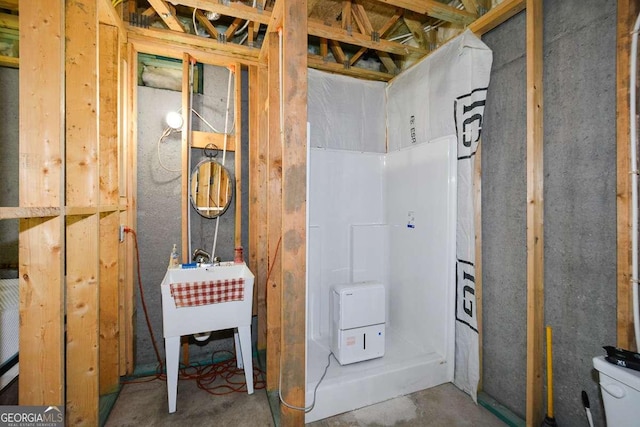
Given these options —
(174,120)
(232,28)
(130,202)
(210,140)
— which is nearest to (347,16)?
(232,28)

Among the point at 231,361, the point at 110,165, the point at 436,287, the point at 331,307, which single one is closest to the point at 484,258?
the point at 436,287

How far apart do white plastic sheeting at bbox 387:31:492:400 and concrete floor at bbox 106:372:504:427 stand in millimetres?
188

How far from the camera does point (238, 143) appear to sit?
7.90 ft

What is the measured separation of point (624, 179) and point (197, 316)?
253 centimetres

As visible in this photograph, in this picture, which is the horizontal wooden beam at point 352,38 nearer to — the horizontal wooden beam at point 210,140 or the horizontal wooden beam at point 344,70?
the horizontal wooden beam at point 344,70

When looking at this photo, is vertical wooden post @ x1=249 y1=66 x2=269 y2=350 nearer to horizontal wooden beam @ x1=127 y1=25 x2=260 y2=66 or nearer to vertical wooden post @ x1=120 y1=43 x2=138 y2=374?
horizontal wooden beam @ x1=127 y1=25 x2=260 y2=66

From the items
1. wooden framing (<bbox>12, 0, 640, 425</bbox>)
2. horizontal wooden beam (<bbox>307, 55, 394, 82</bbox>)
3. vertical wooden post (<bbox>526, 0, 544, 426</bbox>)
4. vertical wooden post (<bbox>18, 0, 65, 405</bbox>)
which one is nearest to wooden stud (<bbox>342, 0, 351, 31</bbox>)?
wooden framing (<bbox>12, 0, 640, 425</bbox>)

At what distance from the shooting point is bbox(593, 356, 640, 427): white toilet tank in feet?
3.68

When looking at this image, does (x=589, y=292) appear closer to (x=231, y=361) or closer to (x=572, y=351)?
(x=572, y=351)

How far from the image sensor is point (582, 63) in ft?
5.00

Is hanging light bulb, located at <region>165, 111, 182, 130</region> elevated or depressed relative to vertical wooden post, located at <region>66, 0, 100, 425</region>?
elevated

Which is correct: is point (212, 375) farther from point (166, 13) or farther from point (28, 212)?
point (166, 13)

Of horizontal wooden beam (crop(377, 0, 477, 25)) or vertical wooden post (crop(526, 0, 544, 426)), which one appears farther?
horizontal wooden beam (crop(377, 0, 477, 25))

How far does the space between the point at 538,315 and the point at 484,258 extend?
483 millimetres
